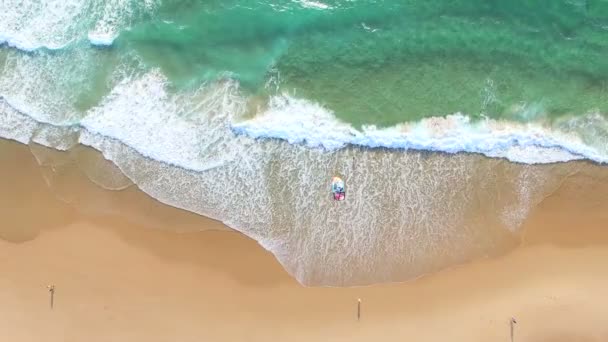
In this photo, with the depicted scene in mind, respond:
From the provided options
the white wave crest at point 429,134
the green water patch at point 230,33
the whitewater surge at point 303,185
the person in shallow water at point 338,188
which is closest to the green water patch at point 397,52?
the green water patch at point 230,33

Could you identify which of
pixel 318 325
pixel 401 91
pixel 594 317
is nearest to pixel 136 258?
pixel 318 325

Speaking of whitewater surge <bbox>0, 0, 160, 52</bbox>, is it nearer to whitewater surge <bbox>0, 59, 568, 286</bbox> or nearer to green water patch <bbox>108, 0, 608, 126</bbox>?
green water patch <bbox>108, 0, 608, 126</bbox>

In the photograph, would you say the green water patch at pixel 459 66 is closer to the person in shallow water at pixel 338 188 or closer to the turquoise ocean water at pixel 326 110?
the turquoise ocean water at pixel 326 110

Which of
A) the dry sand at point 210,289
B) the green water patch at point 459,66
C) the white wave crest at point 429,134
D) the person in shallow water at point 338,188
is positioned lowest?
the dry sand at point 210,289

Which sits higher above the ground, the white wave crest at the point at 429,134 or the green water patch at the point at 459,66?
the green water patch at the point at 459,66

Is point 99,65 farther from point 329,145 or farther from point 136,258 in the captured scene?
point 329,145
